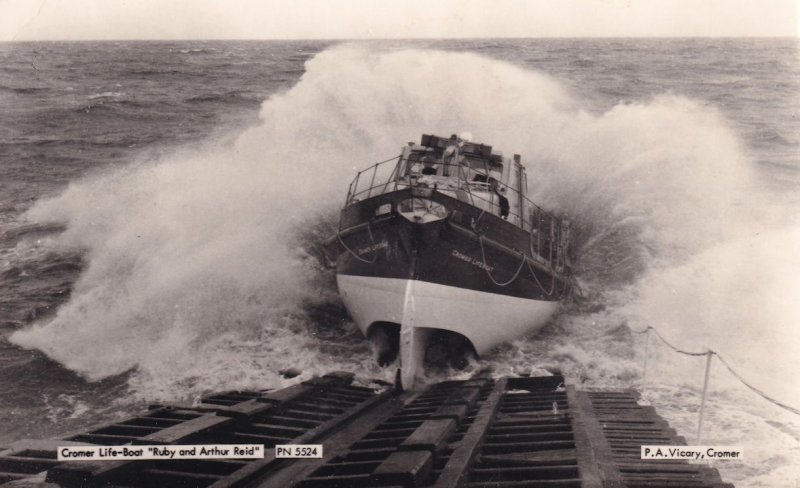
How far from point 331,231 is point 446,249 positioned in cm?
688

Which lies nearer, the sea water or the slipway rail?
the slipway rail

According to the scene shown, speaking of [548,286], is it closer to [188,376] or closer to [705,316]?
[705,316]

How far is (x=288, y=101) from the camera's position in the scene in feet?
79.1

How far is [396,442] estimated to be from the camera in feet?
22.0

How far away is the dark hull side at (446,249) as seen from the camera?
34.3 feet

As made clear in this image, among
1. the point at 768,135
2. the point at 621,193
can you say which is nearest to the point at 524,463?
the point at 621,193
